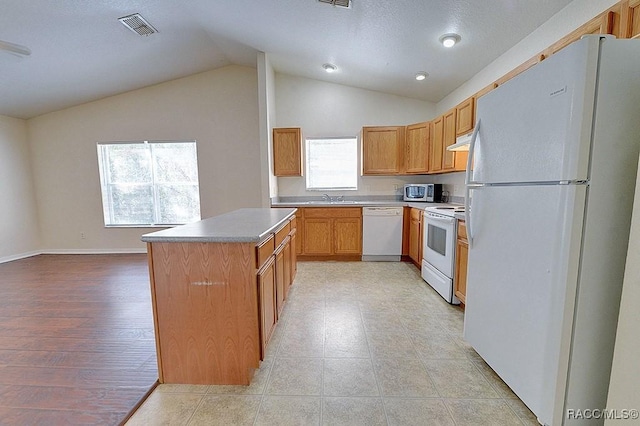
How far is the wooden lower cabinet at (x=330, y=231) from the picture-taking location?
166 inches

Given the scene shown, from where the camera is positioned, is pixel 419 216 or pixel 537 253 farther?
pixel 419 216

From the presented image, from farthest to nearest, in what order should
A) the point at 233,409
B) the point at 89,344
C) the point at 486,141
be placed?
the point at 89,344, the point at 486,141, the point at 233,409

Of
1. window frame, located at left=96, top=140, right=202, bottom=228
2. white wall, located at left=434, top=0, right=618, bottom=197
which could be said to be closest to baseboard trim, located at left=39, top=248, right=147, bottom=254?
window frame, located at left=96, top=140, right=202, bottom=228

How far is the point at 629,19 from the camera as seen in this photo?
1476 millimetres

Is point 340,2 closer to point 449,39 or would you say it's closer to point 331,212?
point 449,39

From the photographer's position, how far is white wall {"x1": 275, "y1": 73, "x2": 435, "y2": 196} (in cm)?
470

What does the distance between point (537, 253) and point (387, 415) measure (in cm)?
110

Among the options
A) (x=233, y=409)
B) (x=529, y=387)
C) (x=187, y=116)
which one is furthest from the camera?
(x=187, y=116)

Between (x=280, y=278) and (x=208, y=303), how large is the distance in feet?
2.46

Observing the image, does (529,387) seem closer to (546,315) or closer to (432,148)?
(546,315)

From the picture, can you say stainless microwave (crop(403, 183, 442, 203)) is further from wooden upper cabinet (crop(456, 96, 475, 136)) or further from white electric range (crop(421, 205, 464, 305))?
wooden upper cabinet (crop(456, 96, 475, 136))

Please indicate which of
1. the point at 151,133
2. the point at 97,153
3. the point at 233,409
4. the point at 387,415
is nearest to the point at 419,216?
the point at 387,415

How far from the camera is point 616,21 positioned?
61.1 inches

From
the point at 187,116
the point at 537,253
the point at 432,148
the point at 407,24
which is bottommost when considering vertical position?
the point at 537,253
